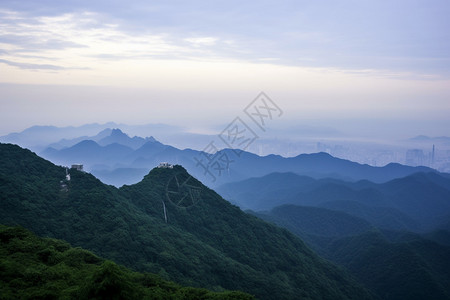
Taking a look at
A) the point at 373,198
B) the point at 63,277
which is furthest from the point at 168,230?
the point at 373,198

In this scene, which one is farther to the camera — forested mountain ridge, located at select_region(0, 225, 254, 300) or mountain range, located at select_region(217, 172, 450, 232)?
mountain range, located at select_region(217, 172, 450, 232)

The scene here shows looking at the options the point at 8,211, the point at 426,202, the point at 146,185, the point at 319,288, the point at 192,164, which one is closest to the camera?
the point at 8,211

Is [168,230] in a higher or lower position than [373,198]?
higher

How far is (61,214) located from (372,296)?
39585mm

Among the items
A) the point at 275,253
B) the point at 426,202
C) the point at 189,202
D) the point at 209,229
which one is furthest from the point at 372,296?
the point at 426,202

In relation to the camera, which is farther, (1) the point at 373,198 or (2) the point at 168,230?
(1) the point at 373,198

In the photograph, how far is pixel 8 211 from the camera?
22828mm

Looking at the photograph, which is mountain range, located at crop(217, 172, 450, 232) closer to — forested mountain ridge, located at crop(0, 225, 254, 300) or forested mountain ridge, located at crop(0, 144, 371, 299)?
forested mountain ridge, located at crop(0, 144, 371, 299)

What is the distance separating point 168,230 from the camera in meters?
31.3

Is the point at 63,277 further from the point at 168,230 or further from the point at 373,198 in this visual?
the point at 373,198

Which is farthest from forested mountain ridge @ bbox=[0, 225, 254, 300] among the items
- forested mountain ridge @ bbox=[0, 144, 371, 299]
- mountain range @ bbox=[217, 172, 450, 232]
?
mountain range @ bbox=[217, 172, 450, 232]

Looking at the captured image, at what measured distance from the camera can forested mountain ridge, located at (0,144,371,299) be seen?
24.8 meters

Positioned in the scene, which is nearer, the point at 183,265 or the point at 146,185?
the point at 183,265

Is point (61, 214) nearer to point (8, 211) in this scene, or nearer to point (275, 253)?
point (8, 211)
